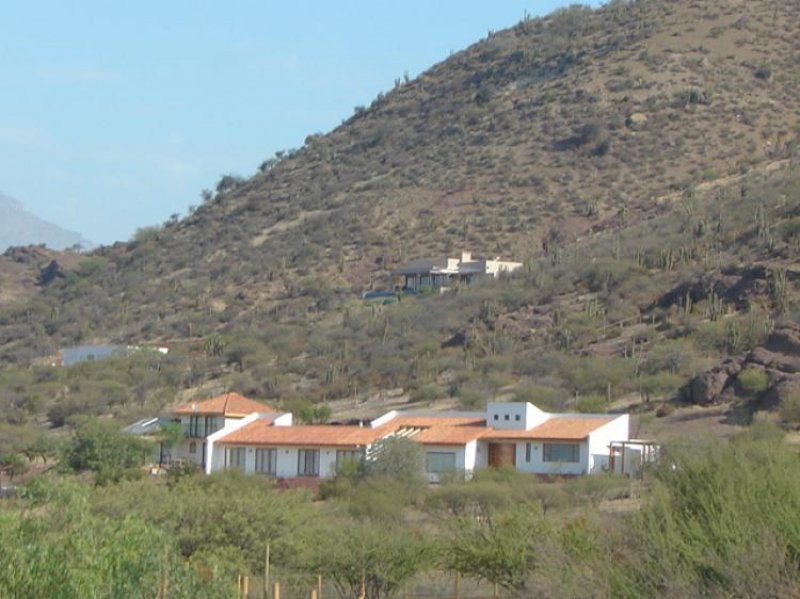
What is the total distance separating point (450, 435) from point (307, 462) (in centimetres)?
472

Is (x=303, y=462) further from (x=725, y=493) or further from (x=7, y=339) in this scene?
(x=7, y=339)

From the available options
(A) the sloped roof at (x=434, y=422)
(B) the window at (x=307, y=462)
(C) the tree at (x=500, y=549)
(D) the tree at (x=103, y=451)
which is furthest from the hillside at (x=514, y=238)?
(C) the tree at (x=500, y=549)

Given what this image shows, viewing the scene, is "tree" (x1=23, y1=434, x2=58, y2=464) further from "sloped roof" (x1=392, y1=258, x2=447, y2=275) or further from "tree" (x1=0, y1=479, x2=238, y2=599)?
"tree" (x1=0, y1=479, x2=238, y2=599)

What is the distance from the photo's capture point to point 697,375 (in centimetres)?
6050

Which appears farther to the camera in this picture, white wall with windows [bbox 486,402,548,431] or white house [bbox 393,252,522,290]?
white house [bbox 393,252,522,290]

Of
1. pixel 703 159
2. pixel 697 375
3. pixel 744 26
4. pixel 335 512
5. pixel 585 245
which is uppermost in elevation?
pixel 744 26

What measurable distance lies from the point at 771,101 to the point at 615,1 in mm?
27310

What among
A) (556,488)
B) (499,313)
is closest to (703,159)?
(499,313)

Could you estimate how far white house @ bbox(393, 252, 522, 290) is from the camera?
8919 centimetres

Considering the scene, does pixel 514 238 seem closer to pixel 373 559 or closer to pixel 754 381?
pixel 754 381

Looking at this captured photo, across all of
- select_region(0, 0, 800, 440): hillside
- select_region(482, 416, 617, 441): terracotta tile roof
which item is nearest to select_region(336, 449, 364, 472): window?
select_region(482, 416, 617, 441): terracotta tile roof

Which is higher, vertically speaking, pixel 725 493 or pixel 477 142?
pixel 477 142

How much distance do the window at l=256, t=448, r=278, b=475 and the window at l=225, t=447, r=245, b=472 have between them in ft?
2.18

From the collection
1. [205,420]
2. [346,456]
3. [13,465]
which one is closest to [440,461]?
[346,456]
